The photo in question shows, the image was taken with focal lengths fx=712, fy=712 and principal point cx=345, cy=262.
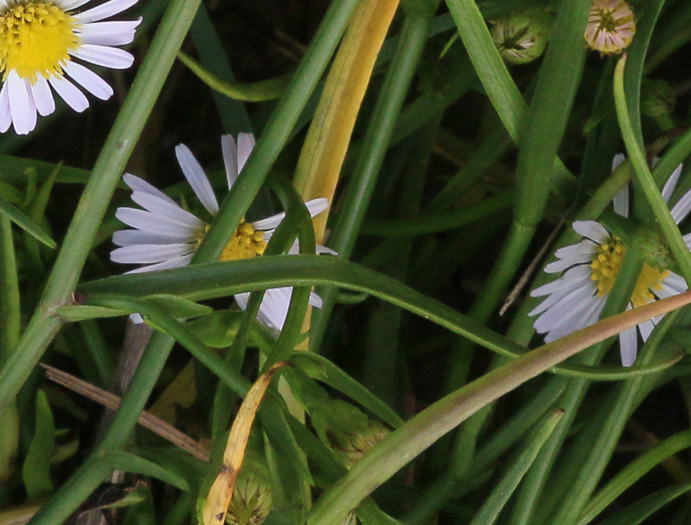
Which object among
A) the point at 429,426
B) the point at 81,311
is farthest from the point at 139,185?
the point at 429,426

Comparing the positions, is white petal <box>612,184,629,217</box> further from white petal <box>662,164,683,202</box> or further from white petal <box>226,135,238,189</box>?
white petal <box>226,135,238,189</box>

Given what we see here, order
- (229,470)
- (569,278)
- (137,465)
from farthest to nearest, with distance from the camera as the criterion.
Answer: (569,278)
(137,465)
(229,470)

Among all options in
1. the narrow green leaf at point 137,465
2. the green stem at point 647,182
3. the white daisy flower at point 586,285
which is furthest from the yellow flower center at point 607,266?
the narrow green leaf at point 137,465

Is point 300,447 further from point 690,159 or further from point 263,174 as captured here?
point 690,159

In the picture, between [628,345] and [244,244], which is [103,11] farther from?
[628,345]

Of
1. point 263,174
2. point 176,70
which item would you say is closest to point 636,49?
point 263,174
